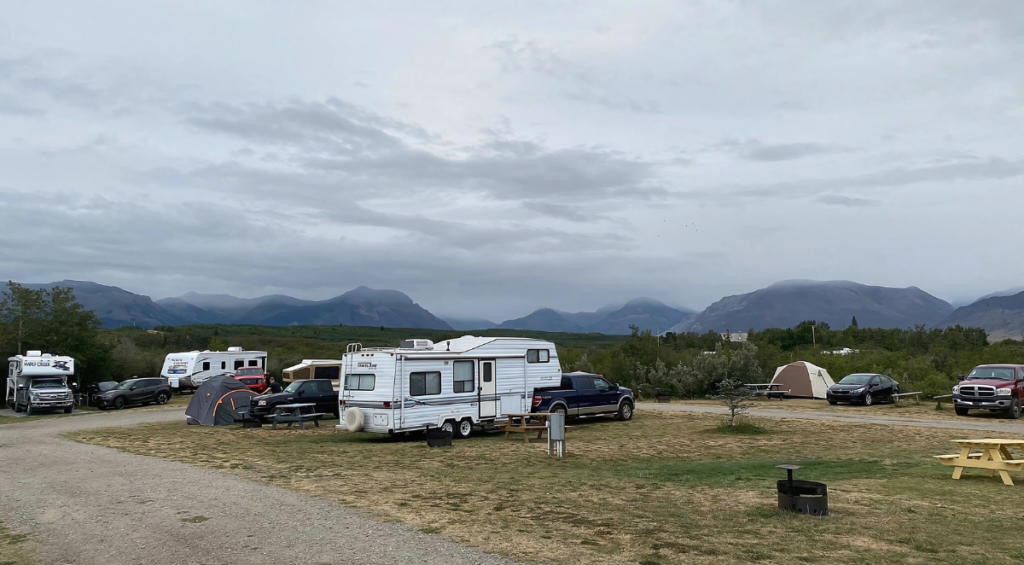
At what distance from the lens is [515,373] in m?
19.8

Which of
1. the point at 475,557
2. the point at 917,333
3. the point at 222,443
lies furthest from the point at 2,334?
the point at 917,333

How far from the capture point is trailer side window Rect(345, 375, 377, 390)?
56.9 ft

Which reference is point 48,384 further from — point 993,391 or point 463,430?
point 993,391

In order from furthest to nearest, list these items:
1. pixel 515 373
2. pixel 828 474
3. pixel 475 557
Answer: pixel 515 373 < pixel 828 474 < pixel 475 557

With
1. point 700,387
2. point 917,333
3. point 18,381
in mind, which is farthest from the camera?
point 917,333

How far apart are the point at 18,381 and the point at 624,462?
2720 centimetres

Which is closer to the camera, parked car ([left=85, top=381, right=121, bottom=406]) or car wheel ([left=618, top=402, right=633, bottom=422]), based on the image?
car wheel ([left=618, top=402, right=633, bottom=422])

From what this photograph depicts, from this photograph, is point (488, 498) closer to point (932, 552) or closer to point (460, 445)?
point (932, 552)

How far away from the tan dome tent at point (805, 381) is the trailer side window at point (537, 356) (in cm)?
1613

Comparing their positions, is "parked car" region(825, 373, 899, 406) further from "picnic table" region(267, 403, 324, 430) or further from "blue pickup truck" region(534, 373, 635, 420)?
"picnic table" region(267, 403, 324, 430)

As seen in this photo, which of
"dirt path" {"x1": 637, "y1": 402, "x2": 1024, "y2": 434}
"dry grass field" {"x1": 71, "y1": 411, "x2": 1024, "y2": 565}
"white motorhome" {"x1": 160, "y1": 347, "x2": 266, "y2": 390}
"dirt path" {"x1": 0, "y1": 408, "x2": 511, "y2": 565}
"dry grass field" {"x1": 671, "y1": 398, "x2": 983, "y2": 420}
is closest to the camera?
"dirt path" {"x1": 0, "y1": 408, "x2": 511, "y2": 565}

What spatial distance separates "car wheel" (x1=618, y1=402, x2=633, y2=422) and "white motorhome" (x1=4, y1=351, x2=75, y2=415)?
21.4m

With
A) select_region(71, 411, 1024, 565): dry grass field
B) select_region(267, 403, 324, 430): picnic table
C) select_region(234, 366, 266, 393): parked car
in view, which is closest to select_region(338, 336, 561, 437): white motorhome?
select_region(71, 411, 1024, 565): dry grass field

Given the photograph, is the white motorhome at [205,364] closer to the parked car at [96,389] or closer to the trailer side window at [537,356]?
the parked car at [96,389]
